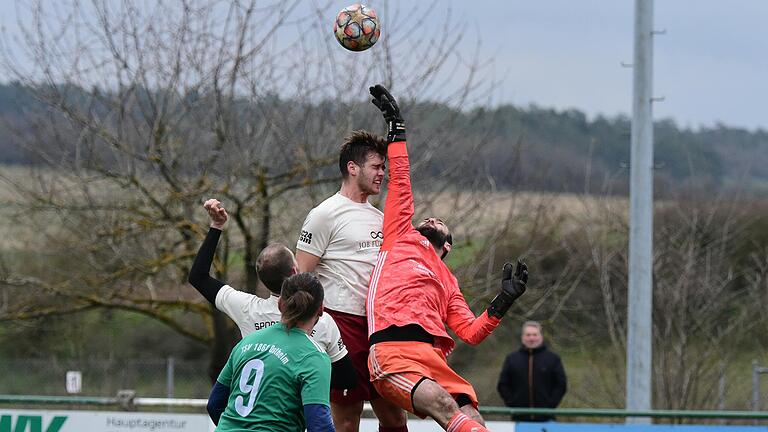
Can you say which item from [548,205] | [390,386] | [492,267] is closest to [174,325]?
[492,267]

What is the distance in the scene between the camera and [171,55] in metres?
13.5

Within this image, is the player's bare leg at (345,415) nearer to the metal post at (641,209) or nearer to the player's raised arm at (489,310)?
the player's raised arm at (489,310)

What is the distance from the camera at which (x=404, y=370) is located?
5980 mm

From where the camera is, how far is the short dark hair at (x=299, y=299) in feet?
16.8

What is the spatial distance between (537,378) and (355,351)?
4.94m

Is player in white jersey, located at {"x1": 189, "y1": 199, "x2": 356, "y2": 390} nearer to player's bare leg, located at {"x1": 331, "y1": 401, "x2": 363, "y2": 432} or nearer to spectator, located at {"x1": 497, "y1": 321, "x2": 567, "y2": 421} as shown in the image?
player's bare leg, located at {"x1": 331, "y1": 401, "x2": 363, "y2": 432}

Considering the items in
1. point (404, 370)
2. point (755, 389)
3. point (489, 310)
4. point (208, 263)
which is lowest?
point (755, 389)

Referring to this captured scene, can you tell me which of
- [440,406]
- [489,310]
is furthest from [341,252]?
[440,406]

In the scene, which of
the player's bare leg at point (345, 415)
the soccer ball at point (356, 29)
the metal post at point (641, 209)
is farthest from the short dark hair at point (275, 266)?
the metal post at point (641, 209)

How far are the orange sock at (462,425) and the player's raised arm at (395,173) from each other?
99 cm

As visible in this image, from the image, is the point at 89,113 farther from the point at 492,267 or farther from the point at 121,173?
the point at 492,267

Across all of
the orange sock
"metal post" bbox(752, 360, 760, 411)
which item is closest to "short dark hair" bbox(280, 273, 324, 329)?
the orange sock

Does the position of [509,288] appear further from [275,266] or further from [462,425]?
[275,266]

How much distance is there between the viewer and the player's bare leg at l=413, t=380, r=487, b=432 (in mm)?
5848
